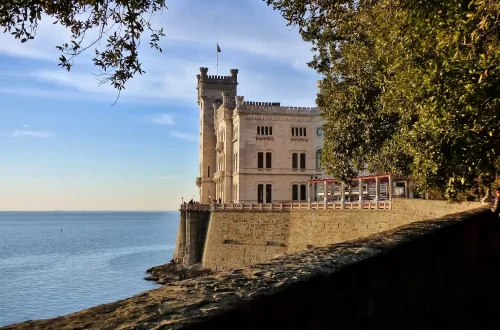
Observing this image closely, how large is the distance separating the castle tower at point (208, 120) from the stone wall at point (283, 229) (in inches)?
547

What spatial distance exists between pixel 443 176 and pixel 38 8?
8.77 metres

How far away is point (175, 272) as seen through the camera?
42500mm

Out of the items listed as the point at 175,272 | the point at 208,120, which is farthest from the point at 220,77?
the point at 175,272

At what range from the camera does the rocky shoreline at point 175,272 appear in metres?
40.6

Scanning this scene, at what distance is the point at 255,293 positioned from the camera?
296 centimetres

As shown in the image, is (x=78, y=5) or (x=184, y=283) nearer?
(x=184, y=283)

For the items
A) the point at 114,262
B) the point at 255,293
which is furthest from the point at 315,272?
the point at 114,262

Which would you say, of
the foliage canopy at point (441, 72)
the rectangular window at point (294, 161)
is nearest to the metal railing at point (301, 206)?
the rectangular window at point (294, 161)

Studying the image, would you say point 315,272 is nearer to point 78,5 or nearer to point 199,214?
point 78,5

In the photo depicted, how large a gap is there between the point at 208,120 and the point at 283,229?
23.5 meters

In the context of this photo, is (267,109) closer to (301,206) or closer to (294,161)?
(294,161)

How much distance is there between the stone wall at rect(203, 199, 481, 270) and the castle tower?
547 inches

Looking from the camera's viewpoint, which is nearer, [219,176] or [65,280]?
[65,280]

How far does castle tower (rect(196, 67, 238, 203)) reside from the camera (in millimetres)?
55500
